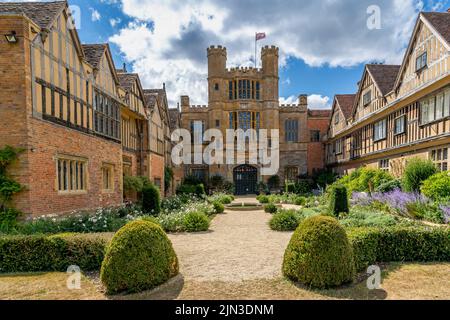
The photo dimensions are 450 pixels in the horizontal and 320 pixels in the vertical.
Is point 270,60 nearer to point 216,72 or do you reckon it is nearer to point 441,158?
point 216,72

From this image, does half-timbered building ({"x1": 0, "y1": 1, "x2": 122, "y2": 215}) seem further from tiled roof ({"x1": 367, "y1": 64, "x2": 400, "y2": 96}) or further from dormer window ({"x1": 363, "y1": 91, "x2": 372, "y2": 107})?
dormer window ({"x1": 363, "y1": 91, "x2": 372, "y2": 107})

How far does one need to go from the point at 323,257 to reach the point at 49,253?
6.01m

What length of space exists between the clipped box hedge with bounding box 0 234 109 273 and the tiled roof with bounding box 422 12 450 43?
17.0 metres

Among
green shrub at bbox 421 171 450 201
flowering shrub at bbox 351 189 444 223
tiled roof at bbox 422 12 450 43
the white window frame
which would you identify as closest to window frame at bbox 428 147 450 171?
green shrub at bbox 421 171 450 201

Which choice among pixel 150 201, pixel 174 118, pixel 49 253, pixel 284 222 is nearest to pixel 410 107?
pixel 284 222

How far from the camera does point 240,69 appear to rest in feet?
112

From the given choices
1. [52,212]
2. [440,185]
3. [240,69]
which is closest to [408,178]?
[440,185]

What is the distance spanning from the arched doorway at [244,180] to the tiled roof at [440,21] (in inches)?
894

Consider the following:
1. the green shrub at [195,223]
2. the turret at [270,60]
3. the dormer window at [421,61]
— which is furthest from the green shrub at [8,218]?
the turret at [270,60]

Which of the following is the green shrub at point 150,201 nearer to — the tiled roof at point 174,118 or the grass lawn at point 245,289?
the grass lawn at point 245,289

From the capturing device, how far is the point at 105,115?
15.3 metres

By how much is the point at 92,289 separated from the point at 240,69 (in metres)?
32.0

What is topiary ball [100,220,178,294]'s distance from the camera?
5137 millimetres

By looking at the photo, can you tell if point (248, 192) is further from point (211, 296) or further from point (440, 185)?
point (211, 296)
